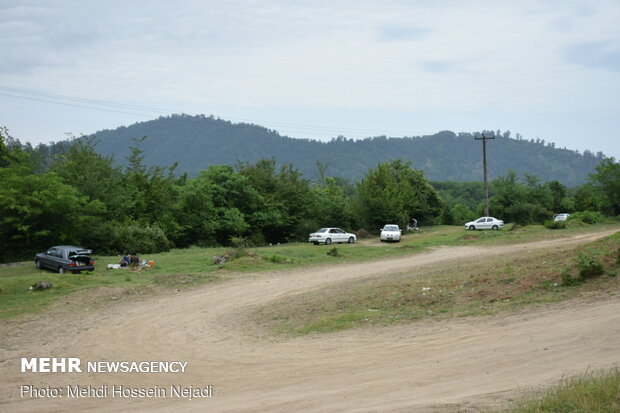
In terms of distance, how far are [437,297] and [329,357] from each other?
5.87 m

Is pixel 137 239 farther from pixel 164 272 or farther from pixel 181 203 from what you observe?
pixel 164 272

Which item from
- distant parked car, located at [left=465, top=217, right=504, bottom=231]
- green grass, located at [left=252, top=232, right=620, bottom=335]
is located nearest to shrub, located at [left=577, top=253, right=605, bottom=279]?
green grass, located at [left=252, top=232, right=620, bottom=335]

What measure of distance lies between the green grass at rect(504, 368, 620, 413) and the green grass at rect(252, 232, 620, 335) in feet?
20.5

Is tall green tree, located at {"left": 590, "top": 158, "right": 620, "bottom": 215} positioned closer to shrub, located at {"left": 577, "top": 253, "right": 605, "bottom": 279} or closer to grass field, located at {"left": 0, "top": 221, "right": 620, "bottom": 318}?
grass field, located at {"left": 0, "top": 221, "right": 620, "bottom": 318}

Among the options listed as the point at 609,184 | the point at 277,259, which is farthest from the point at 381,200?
the point at 609,184

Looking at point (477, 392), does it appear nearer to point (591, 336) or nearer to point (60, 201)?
point (591, 336)

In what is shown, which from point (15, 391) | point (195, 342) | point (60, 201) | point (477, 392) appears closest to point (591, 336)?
point (477, 392)

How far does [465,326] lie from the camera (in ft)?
41.4

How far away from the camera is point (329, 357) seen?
1112 cm

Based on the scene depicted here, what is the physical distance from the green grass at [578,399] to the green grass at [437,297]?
6242mm

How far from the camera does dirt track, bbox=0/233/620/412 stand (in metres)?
→ 8.54

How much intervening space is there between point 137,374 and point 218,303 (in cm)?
815

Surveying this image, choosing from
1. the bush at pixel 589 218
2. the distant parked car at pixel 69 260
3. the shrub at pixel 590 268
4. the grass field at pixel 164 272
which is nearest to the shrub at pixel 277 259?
the grass field at pixel 164 272

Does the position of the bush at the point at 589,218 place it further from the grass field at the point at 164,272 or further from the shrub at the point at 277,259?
the shrub at the point at 277,259
